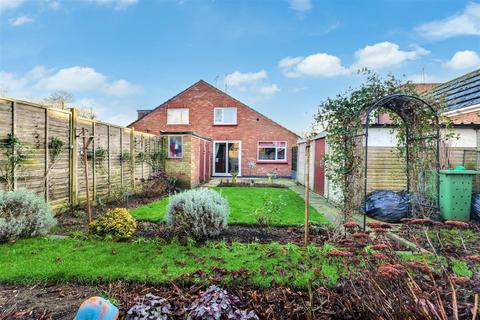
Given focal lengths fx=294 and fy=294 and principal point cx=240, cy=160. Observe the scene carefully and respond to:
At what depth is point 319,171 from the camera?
1168 centimetres

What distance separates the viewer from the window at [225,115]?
68.3ft

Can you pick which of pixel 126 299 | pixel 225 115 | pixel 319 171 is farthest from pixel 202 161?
pixel 126 299

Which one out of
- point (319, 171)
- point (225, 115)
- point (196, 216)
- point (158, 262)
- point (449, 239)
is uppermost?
point (225, 115)

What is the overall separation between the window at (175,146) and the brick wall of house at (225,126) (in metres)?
6.87

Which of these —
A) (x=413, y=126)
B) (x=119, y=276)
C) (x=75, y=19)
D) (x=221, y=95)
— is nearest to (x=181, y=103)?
(x=221, y=95)

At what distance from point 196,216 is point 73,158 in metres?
4.26

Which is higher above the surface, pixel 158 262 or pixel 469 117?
pixel 469 117

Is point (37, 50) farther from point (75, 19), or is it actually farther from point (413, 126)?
point (413, 126)

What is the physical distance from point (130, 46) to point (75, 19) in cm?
271

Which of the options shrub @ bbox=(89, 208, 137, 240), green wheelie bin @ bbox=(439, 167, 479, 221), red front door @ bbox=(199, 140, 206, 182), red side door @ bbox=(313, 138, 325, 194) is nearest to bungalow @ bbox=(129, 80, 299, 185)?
red front door @ bbox=(199, 140, 206, 182)

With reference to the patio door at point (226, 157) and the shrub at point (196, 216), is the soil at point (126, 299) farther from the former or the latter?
the patio door at point (226, 157)

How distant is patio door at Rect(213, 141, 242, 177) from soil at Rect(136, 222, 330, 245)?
593 inches

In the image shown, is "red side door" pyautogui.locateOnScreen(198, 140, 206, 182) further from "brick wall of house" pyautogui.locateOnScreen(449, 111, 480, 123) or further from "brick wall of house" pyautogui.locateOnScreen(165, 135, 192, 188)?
"brick wall of house" pyautogui.locateOnScreen(449, 111, 480, 123)

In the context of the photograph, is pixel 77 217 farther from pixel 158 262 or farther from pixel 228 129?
pixel 228 129
